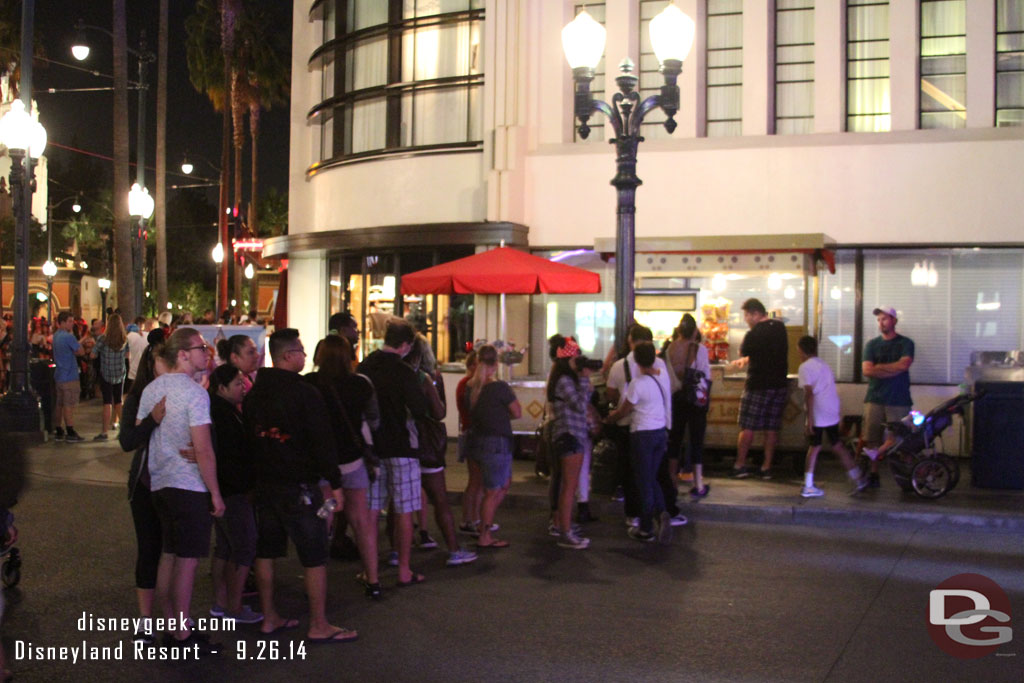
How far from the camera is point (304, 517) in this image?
630 centimetres

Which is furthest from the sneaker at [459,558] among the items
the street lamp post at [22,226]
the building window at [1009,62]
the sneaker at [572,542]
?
the building window at [1009,62]

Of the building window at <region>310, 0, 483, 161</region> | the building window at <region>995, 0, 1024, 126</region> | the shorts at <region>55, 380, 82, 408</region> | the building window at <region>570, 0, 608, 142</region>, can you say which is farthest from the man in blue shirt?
the building window at <region>995, 0, 1024, 126</region>

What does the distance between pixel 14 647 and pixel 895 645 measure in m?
5.23

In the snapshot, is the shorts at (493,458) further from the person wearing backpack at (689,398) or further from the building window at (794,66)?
the building window at (794,66)

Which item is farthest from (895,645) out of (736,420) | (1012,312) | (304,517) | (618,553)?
(1012,312)

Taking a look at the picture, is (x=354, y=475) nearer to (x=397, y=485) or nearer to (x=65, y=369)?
(x=397, y=485)

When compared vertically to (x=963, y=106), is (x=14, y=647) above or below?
below

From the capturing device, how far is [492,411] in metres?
8.78

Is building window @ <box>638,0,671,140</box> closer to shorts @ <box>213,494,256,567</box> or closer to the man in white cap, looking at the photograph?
the man in white cap

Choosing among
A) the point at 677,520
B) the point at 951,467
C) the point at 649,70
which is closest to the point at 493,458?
the point at 677,520

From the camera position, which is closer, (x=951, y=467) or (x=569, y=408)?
(x=569, y=408)

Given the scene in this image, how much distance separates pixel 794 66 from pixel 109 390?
38.4 feet

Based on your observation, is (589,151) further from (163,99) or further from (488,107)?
(163,99)

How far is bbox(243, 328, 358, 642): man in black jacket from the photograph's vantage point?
628 cm
